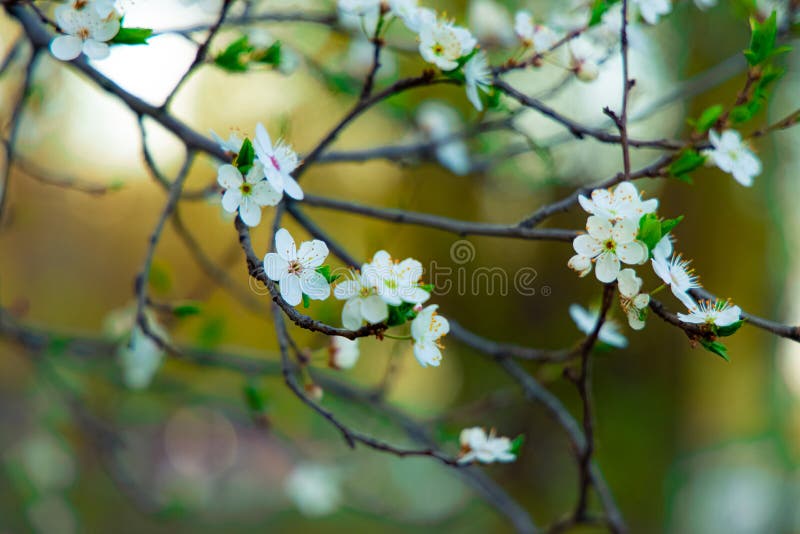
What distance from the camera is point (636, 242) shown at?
740 millimetres

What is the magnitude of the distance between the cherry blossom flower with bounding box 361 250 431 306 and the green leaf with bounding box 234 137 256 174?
0.19 meters

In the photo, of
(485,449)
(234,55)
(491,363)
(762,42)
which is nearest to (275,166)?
(234,55)

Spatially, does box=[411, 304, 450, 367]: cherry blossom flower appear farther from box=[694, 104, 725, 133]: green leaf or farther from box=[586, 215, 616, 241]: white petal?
box=[694, 104, 725, 133]: green leaf

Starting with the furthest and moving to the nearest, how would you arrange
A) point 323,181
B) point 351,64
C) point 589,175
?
point 323,181, point 589,175, point 351,64

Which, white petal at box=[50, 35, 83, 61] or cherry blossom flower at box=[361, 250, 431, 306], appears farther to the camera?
white petal at box=[50, 35, 83, 61]

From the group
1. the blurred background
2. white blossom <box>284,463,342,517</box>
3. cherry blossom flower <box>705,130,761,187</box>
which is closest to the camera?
cherry blossom flower <box>705,130,761,187</box>

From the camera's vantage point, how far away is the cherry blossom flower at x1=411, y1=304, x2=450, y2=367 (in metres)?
0.75

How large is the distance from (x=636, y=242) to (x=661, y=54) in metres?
3.15

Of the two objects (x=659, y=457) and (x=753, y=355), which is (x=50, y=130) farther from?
(x=753, y=355)

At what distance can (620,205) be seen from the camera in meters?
0.77

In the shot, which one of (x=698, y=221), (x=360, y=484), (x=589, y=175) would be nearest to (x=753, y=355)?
(x=698, y=221)

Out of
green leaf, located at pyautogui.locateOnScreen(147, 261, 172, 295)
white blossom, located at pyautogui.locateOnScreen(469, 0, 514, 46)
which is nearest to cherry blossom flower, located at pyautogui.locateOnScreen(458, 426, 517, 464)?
green leaf, located at pyautogui.locateOnScreen(147, 261, 172, 295)

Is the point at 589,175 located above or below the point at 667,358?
above

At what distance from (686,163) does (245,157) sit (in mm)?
606
